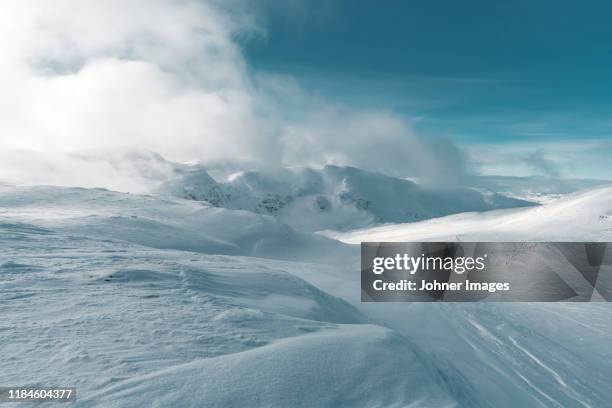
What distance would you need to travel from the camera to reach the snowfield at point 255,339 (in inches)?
283

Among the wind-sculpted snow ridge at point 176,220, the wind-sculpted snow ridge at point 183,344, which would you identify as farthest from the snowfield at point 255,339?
the wind-sculpted snow ridge at point 176,220

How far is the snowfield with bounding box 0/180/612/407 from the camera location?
23.6ft

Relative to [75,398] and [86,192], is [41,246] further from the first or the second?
[86,192]

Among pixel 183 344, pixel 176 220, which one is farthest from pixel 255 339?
pixel 176 220

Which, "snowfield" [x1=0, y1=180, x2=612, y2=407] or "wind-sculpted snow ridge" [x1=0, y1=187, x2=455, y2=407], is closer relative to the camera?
"wind-sculpted snow ridge" [x1=0, y1=187, x2=455, y2=407]

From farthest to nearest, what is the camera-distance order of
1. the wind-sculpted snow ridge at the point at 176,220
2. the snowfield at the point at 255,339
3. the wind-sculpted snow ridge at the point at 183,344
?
the wind-sculpted snow ridge at the point at 176,220 → the snowfield at the point at 255,339 → the wind-sculpted snow ridge at the point at 183,344

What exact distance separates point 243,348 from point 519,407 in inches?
349

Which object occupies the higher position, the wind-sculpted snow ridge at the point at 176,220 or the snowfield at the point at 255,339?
the wind-sculpted snow ridge at the point at 176,220

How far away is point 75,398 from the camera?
6.42m

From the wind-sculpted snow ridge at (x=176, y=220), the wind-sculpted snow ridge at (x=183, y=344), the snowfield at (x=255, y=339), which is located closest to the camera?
the wind-sculpted snow ridge at (x=183, y=344)

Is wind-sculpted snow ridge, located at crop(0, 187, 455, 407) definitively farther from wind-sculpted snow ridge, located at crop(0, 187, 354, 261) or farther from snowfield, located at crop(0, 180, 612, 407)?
wind-sculpted snow ridge, located at crop(0, 187, 354, 261)

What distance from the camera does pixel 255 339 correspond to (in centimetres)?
934

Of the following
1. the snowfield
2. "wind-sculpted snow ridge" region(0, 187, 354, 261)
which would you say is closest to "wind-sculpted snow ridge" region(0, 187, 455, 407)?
the snowfield

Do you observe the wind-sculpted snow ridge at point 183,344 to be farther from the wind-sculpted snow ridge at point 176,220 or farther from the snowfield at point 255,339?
the wind-sculpted snow ridge at point 176,220
